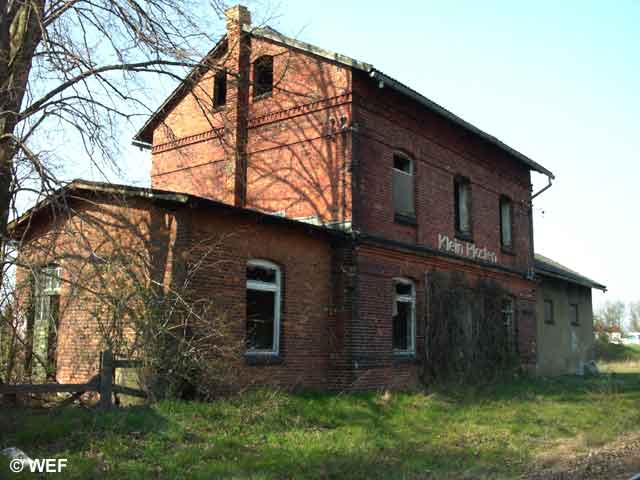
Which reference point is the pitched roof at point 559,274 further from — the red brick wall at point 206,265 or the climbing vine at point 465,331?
the red brick wall at point 206,265

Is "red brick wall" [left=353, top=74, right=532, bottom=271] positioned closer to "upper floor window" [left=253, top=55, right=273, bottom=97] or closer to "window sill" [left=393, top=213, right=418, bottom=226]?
"window sill" [left=393, top=213, right=418, bottom=226]

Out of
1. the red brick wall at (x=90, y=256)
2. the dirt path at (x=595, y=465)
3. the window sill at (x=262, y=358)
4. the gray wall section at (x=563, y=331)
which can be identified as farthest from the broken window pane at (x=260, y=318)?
the gray wall section at (x=563, y=331)

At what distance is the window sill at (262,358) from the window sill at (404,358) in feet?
11.1

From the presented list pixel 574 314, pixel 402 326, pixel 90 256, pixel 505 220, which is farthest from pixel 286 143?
pixel 574 314

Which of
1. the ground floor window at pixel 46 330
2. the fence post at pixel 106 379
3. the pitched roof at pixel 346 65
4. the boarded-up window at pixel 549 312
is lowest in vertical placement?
the fence post at pixel 106 379

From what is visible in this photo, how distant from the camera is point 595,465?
8.73 metres

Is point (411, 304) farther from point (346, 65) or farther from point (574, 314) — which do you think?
point (574, 314)

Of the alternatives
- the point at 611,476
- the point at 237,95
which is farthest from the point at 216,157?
the point at 611,476

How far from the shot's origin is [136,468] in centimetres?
707

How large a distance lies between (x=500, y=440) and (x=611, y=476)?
230cm

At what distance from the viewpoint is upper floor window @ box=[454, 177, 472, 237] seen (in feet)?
61.6

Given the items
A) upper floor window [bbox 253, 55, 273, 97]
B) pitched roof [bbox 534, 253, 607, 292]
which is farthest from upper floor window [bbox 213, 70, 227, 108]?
pitched roof [bbox 534, 253, 607, 292]

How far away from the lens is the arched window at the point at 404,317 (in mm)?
15586

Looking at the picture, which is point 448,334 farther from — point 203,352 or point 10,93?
point 10,93
